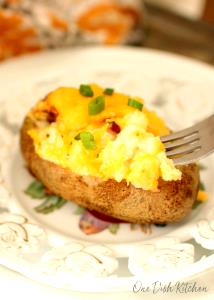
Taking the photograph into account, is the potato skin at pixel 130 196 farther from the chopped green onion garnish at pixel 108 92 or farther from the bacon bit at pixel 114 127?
the chopped green onion garnish at pixel 108 92

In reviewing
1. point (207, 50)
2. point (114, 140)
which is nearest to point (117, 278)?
point (114, 140)

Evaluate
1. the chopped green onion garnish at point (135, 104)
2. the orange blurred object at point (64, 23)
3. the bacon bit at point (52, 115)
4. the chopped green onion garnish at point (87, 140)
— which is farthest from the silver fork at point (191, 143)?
the orange blurred object at point (64, 23)

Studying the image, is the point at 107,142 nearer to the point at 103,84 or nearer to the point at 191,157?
the point at 191,157

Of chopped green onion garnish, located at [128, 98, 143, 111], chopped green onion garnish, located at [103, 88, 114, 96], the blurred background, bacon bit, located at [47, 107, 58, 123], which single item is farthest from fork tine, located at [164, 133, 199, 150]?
the blurred background

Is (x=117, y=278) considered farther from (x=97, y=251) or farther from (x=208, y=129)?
(x=208, y=129)

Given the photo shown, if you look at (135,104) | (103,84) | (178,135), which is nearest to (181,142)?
(178,135)

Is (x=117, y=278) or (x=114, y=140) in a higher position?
(x=114, y=140)
